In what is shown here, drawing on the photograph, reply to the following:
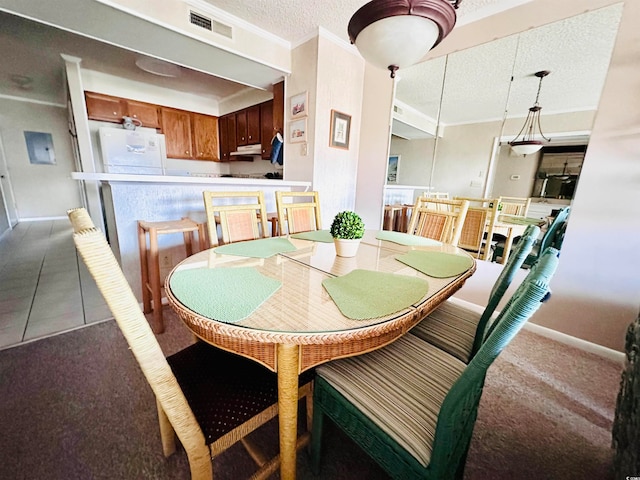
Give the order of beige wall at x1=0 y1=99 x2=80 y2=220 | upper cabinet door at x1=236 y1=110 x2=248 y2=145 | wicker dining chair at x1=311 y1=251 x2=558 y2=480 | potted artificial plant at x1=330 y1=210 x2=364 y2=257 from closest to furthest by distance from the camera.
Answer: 1. wicker dining chair at x1=311 y1=251 x2=558 y2=480
2. potted artificial plant at x1=330 y1=210 x2=364 y2=257
3. upper cabinet door at x1=236 y1=110 x2=248 y2=145
4. beige wall at x1=0 y1=99 x2=80 y2=220

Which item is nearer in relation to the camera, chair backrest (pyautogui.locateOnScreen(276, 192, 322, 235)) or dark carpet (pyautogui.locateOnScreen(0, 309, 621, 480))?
dark carpet (pyautogui.locateOnScreen(0, 309, 621, 480))

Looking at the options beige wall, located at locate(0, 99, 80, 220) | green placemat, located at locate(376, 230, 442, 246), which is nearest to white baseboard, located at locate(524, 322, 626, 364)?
green placemat, located at locate(376, 230, 442, 246)

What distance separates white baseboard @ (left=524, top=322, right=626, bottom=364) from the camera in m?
1.77

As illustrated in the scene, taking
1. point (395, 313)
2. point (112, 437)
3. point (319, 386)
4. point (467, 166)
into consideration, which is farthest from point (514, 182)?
point (112, 437)

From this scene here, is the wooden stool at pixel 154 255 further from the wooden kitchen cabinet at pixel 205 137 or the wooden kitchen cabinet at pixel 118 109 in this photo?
the wooden kitchen cabinet at pixel 205 137

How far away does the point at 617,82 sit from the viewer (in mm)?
1641

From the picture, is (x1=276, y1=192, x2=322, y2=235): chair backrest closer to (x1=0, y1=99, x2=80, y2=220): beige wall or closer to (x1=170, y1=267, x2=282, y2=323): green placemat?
(x1=170, y1=267, x2=282, y2=323): green placemat

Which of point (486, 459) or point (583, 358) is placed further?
point (583, 358)

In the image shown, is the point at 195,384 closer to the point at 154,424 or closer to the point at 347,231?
the point at 154,424

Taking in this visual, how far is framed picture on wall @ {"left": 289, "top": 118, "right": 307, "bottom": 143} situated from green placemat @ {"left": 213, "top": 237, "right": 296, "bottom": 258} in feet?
6.16

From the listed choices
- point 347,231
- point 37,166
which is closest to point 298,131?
point 347,231

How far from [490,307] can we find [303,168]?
2.47 meters

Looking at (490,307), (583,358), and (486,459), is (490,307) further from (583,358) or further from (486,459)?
(583,358)

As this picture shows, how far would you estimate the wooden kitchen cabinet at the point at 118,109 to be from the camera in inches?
149
